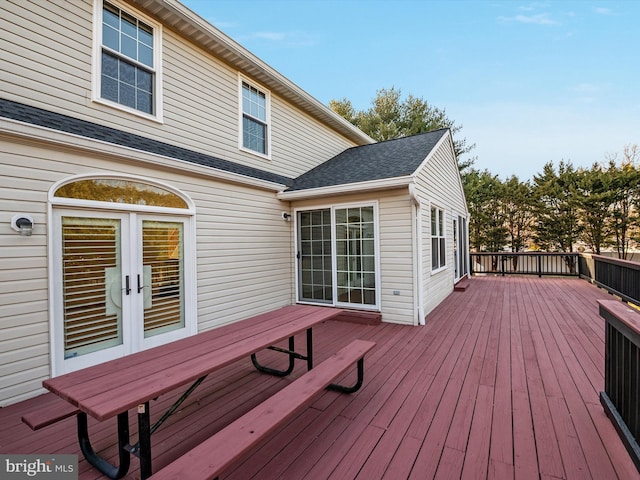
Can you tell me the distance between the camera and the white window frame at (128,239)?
2.97 meters

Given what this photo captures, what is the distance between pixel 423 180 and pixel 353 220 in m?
1.55

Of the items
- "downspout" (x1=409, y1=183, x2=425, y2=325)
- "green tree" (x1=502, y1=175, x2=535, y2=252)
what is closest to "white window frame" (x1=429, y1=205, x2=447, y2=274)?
"downspout" (x1=409, y1=183, x2=425, y2=325)

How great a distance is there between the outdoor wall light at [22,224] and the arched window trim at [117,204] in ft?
0.86

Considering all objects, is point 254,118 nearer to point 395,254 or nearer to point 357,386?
point 395,254

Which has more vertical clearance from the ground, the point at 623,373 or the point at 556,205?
the point at 556,205

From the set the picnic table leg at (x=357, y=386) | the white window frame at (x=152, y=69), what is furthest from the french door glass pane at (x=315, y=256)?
the white window frame at (x=152, y=69)

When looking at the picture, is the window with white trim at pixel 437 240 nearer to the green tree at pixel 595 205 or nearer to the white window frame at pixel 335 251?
the white window frame at pixel 335 251

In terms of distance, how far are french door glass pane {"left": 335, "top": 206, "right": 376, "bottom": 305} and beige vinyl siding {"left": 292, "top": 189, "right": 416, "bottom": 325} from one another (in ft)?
0.67

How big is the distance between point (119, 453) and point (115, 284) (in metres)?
2.20

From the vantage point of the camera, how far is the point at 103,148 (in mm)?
3303

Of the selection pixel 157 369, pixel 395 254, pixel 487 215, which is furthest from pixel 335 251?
pixel 487 215

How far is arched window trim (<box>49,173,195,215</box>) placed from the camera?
3.03 meters

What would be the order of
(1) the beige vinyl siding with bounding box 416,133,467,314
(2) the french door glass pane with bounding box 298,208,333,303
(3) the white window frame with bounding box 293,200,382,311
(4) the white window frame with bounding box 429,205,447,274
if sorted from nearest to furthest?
(3) the white window frame with bounding box 293,200,382,311 < (1) the beige vinyl siding with bounding box 416,133,467,314 < (2) the french door glass pane with bounding box 298,208,333,303 < (4) the white window frame with bounding box 429,205,447,274

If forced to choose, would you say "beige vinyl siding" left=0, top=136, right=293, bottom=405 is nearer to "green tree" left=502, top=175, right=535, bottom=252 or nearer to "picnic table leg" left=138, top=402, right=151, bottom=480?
"picnic table leg" left=138, top=402, right=151, bottom=480
